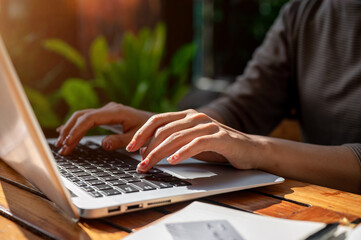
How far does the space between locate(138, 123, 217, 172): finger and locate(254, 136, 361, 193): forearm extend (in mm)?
121

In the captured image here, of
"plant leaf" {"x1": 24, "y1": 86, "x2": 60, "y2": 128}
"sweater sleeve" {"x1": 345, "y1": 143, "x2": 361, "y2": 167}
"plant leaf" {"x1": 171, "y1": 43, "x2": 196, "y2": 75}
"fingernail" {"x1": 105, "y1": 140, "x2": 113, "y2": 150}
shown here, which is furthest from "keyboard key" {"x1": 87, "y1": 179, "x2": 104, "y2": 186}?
"plant leaf" {"x1": 171, "y1": 43, "x2": 196, "y2": 75}

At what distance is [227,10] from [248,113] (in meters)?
2.14

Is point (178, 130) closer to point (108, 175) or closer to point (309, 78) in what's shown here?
point (108, 175)

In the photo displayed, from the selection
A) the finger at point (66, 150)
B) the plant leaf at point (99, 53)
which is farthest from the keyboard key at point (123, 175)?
the plant leaf at point (99, 53)

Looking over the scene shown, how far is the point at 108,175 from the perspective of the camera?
646 millimetres

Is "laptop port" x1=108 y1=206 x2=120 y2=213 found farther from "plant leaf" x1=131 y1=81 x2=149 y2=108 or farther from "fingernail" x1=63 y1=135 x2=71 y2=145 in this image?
"plant leaf" x1=131 y1=81 x2=149 y2=108

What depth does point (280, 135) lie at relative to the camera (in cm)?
186

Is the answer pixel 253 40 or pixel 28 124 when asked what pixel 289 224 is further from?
pixel 253 40

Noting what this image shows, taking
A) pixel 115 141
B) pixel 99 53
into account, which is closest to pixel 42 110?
pixel 99 53

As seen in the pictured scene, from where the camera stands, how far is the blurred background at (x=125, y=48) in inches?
97.3

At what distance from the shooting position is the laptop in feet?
1.44

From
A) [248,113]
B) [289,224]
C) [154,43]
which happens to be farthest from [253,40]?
[289,224]

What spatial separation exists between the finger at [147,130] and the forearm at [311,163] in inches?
7.0

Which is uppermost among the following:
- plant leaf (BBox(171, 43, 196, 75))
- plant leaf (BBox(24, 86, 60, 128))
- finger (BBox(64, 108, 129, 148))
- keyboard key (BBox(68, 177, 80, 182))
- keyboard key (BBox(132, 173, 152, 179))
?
finger (BBox(64, 108, 129, 148))
